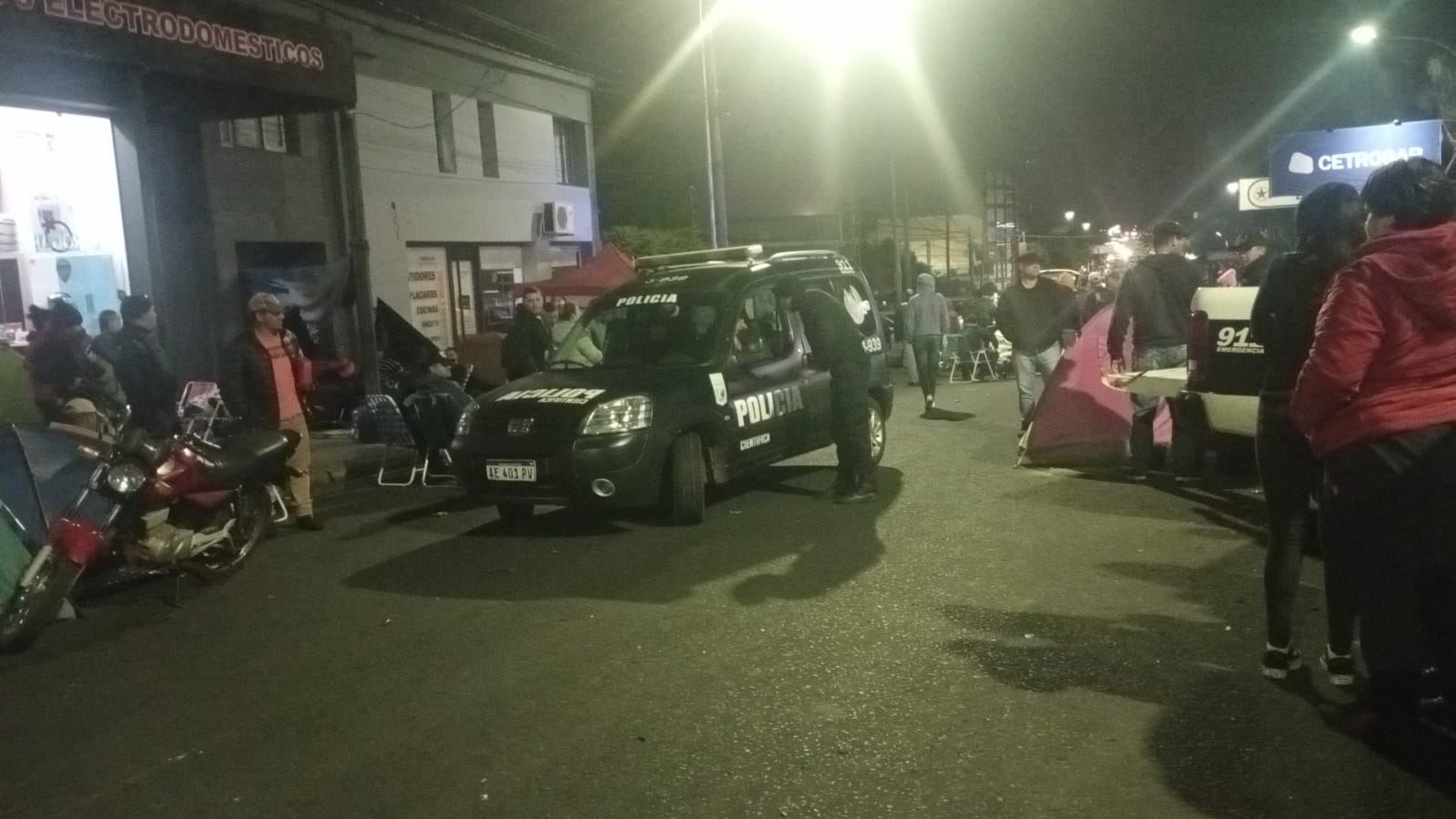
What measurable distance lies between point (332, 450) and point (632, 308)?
5.48 meters

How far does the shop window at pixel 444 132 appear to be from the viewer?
2152cm

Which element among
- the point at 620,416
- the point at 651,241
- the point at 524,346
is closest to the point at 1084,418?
the point at 620,416

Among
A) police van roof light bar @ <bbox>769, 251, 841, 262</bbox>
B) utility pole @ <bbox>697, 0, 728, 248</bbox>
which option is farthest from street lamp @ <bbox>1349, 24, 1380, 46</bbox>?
police van roof light bar @ <bbox>769, 251, 841, 262</bbox>

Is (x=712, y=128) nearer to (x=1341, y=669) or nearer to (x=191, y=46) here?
(x=191, y=46)

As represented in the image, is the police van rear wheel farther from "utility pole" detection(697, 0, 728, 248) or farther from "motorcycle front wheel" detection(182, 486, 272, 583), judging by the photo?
"utility pole" detection(697, 0, 728, 248)

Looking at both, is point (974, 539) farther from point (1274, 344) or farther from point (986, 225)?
point (986, 225)

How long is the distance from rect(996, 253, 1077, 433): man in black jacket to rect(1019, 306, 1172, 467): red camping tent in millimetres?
739

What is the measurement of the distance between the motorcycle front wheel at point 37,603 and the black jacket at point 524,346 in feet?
19.4

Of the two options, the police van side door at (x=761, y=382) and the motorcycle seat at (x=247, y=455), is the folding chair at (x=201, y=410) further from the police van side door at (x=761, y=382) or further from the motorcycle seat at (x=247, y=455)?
the police van side door at (x=761, y=382)

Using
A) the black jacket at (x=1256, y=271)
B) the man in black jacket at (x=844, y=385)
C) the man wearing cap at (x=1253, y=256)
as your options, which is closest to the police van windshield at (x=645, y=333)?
the man in black jacket at (x=844, y=385)

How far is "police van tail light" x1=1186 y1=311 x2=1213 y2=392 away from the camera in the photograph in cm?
791

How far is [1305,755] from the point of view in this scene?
4.03 meters

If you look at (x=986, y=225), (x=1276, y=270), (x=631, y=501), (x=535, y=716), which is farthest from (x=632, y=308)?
(x=986, y=225)

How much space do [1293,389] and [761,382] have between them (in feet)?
16.3
